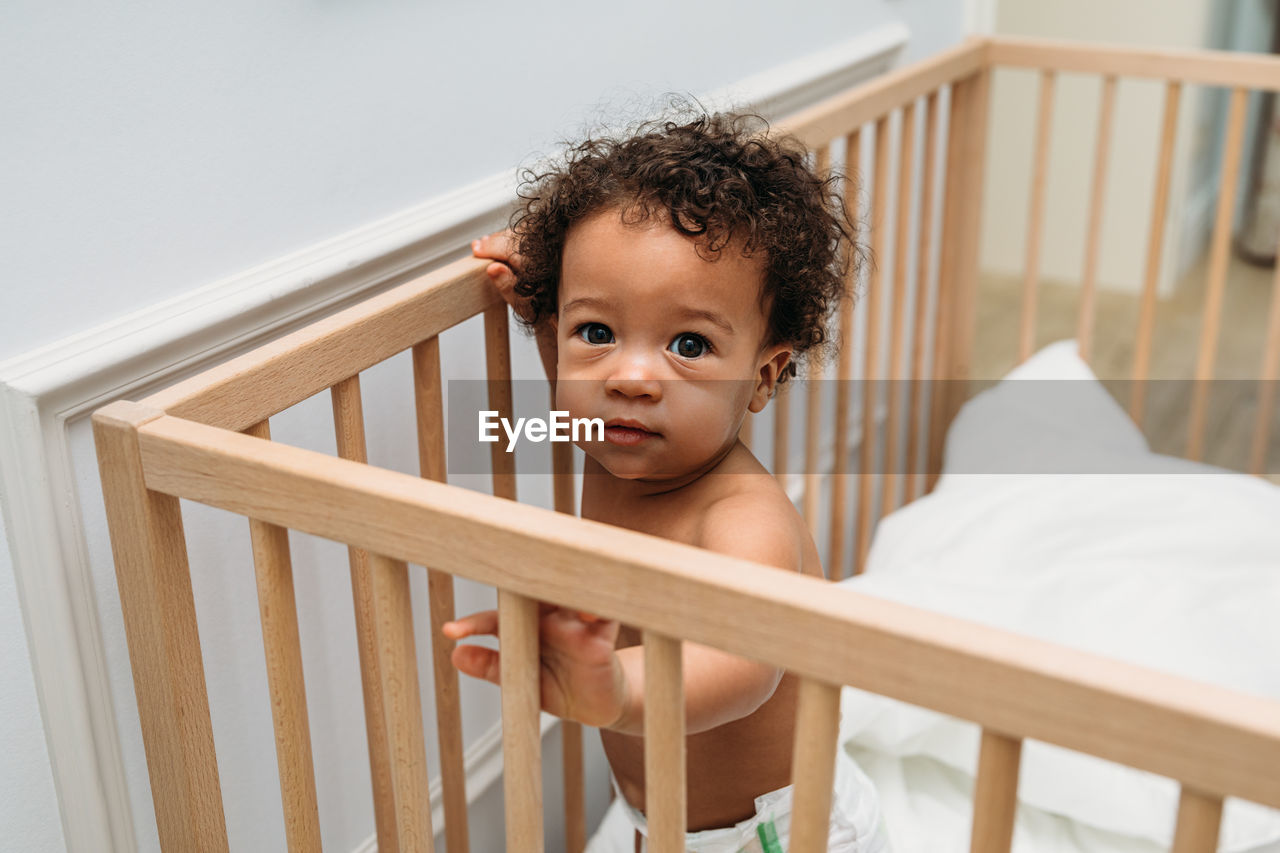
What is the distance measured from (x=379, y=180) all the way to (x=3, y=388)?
1.19 ft

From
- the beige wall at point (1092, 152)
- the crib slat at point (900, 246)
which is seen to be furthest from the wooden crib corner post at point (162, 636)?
the beige wall at point (1092, 152)

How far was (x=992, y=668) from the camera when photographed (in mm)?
490

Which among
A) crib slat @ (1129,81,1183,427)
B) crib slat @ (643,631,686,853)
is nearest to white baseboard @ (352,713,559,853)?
crib slat @ (643,631,686,853)

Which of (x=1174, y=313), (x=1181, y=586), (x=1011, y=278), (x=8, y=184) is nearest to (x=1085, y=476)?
(x=1181, y=586)

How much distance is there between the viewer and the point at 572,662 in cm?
62

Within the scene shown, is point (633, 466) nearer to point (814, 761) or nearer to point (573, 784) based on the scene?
point (814, 761)

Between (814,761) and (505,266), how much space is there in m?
0.50

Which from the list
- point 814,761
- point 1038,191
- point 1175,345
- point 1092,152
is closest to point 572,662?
point 814,761

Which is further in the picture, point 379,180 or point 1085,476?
point 1085,476

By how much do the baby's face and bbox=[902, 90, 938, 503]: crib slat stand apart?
0.85 metres

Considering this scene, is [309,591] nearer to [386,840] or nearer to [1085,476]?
[386,840]

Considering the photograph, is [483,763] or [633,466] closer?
[633,466]

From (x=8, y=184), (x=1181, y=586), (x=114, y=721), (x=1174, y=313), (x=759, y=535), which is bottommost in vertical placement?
(x=1174, y=313)

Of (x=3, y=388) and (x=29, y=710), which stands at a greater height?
(x=3, y=388)
